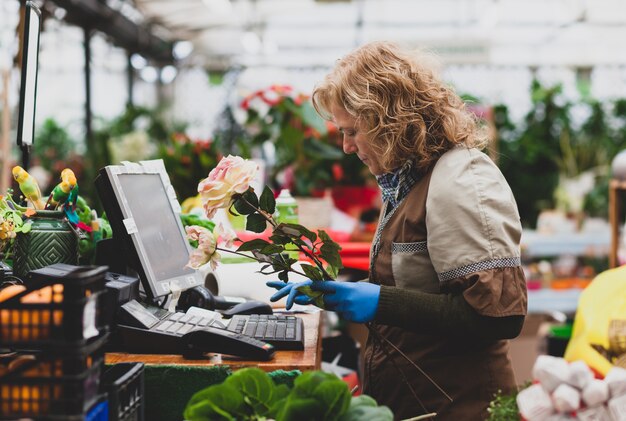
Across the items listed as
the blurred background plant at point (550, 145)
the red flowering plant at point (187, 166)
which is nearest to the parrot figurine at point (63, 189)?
the red flowering plant at point (187, 166)

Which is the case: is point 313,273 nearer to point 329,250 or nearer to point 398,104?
point 329,250

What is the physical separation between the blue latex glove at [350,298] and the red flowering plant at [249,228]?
0.09ft

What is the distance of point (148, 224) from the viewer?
177 centimetres

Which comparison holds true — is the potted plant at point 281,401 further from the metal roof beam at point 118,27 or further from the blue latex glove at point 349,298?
the metal roof beam at point 118,27

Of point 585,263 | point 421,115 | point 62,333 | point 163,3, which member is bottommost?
point 585,263

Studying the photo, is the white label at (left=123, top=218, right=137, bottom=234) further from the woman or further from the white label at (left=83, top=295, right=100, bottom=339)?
the white label at (left=83, top=295, right=100, bottom=339)

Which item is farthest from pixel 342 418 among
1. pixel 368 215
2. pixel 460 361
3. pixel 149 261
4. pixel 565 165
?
pixel 565 165

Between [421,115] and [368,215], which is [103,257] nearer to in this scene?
[421,115]

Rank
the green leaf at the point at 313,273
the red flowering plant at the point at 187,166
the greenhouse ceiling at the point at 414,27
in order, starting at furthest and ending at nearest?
the greenhouse ceiling at the point at 414,27 < the red flowering plant at the point at 187,166 < the green leaf at the point at 313,273

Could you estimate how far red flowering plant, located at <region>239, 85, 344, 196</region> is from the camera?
3.82 metres

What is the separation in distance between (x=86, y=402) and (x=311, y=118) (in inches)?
117

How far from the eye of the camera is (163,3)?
8.99 meters

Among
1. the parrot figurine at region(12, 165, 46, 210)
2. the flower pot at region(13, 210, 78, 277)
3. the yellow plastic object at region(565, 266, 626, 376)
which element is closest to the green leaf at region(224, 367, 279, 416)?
the flower pot at region(13, 210, 78, 277)

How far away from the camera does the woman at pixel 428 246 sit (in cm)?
150
